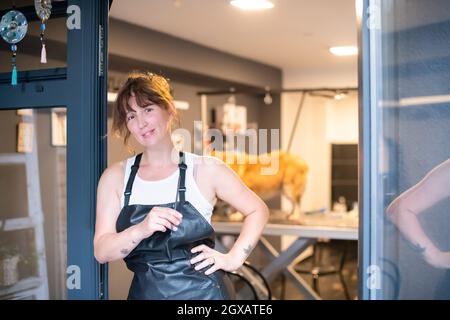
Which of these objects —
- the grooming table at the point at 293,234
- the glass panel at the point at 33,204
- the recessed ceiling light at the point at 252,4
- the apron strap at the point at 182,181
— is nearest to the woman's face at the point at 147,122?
the apron strap at the point at 182,181

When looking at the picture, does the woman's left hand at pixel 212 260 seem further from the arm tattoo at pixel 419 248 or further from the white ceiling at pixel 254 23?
the white ceiling at pixel 254 23

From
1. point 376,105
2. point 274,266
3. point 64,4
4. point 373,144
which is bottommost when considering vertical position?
point 274,266

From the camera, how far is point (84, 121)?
1.83 meters

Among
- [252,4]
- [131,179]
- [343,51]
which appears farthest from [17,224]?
[343,51]

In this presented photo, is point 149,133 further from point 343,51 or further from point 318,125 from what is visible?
point 318,125

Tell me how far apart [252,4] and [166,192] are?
193 cm

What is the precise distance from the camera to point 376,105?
4.83ft

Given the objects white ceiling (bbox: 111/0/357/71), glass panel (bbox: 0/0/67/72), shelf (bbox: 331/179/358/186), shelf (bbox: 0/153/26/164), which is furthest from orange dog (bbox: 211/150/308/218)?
shelf (bbox: 331/179/358/186)

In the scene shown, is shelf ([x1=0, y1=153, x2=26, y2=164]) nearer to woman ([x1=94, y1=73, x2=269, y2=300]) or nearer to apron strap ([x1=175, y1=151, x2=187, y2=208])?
woman ([x1=94, y1=73, x2=269, y2=300])

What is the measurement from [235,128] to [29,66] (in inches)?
146

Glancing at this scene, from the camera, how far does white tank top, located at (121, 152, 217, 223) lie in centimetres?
169

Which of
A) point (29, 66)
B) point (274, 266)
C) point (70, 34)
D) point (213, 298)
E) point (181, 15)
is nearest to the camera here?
point (213, 298)

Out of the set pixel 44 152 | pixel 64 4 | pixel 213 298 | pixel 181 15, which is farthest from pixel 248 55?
pixel 213 298
